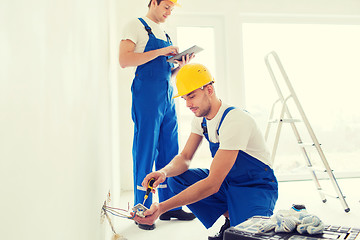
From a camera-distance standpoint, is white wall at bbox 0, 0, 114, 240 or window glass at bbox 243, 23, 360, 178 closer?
white wall at bbox 0, 0, 114, 240

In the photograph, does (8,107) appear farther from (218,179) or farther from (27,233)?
(218,179)

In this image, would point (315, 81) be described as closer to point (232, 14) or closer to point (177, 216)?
point (232, 14)

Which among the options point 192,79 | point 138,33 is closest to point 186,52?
point 138,33

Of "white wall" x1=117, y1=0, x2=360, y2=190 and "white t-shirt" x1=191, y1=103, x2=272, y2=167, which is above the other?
"white wall" x1=117, y1=0, x2=360, y2=190

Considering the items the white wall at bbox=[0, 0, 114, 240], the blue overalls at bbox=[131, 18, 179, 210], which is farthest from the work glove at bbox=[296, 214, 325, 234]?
the blue overalls at bbox=[131, 18, 179, 210]

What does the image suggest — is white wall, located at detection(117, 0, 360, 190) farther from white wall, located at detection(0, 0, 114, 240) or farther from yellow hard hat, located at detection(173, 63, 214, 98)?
white wall, located at detection(0, 0, 114, 240)

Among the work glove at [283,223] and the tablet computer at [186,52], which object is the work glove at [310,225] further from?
the tablet computer at [186,52]

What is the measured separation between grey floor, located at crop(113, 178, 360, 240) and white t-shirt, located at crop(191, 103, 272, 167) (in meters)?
0.63

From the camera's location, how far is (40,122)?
0.49 metres

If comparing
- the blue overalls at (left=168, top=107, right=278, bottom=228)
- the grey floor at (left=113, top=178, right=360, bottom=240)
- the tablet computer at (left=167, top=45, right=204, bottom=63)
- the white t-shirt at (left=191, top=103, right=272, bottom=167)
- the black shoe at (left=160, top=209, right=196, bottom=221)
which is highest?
the tablet computer at (left=167, top=45, right=204, bottom=63)

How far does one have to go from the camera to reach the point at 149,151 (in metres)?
2.11

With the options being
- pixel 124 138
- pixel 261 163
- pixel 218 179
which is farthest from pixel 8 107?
pixel 124 138

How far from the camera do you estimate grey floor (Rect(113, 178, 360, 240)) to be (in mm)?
2002

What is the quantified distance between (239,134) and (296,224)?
702mm
